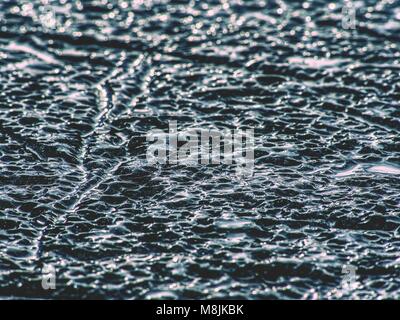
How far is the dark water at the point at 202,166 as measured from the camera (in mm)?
2543

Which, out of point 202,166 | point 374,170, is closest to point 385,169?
point 374,170

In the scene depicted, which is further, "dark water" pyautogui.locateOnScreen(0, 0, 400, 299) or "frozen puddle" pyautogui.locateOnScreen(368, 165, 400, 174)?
"frozen puddle" pyautogui.locateOnScreen(368, 165, 400, 174)

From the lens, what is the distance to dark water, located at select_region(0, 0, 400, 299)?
2.54 m

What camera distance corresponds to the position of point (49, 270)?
252 centimetres

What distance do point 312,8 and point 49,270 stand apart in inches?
93.7

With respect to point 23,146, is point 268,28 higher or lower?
higher

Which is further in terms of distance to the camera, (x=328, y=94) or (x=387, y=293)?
(x=328, y=94)

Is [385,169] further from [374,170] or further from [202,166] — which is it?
[202,166]

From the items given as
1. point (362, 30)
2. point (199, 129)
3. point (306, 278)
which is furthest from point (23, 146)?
point (362, 30)

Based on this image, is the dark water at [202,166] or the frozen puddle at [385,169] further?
the frozen puddle at [385,169]

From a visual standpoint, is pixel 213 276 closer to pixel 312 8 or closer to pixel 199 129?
pixel 199 129

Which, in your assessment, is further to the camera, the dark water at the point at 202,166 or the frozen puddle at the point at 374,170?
the frozen puddle at the point at 374,170

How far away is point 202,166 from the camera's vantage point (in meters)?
3.08
